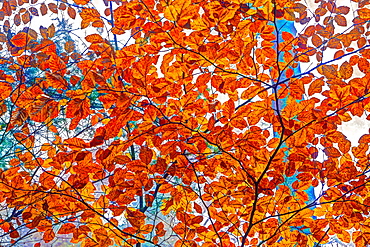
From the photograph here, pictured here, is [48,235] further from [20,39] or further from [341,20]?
[341,20]

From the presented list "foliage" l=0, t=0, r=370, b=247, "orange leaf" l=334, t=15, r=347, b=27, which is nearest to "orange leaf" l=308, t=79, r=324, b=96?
"foliage" l=0, t=0, r=370, b=247

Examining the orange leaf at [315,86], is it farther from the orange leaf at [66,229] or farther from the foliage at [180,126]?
the orange leaf at [66,229]

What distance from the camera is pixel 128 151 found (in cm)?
138

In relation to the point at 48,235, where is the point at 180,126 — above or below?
above

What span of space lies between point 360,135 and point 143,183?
86 cm

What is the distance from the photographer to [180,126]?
1.25 meters

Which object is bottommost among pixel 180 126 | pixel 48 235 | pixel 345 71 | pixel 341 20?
pixel 48 235

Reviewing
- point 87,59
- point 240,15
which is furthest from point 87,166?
point 240,15

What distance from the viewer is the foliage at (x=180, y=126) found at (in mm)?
1255

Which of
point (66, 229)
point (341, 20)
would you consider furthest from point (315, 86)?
point (66, 229)

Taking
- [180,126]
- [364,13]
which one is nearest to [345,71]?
[364,13]

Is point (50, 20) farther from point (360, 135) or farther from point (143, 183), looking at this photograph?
point (360, 135)

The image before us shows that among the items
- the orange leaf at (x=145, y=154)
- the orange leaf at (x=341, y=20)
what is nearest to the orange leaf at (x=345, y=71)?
the orange leaf at (x=341, y=20)

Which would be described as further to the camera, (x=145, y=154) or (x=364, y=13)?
(x=364, y=13)
